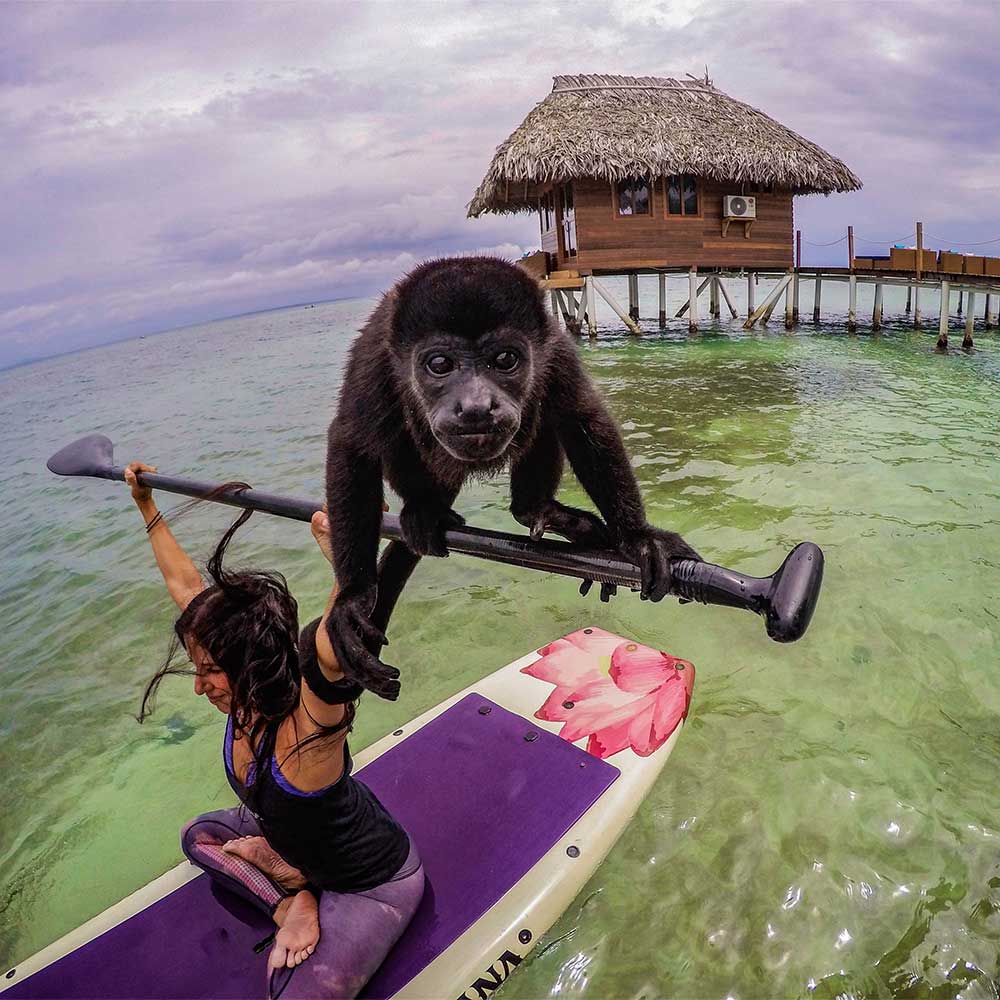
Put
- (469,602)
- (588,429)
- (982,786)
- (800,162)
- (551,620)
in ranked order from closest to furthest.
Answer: (588,429), (982,786), (551,620), (469,602), (800,162)

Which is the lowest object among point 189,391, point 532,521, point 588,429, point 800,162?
point 189,391

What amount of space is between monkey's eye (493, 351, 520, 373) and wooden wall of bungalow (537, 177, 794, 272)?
15147 millimetres

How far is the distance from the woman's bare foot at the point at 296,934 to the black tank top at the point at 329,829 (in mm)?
74

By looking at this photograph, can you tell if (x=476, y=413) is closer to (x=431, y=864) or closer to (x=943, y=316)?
(x=431, y=864)

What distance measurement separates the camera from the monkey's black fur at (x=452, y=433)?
1747mm

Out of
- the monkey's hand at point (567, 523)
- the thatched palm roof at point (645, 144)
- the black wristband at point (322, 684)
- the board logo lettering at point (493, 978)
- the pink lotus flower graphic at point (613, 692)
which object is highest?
the thatched palm roof at point (645, 144)

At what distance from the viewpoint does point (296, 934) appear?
2.05m

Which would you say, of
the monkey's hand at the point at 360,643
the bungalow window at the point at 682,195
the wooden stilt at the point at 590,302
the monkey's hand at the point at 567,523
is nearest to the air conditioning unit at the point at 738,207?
the bungalow window at the point at 682,195

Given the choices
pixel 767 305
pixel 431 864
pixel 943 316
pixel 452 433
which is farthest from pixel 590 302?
pixel 452 433

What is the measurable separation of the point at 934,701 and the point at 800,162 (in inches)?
661

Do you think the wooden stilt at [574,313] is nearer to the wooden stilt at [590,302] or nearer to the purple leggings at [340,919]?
the wooden stilt at [590,302]

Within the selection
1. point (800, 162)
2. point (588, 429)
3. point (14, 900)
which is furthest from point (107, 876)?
point (800, 162)

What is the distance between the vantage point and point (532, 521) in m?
2.25

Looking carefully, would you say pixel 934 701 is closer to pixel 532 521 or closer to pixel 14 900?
pixel 532 521
